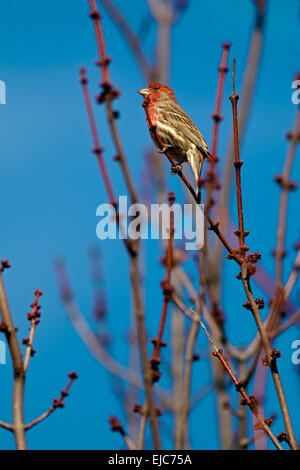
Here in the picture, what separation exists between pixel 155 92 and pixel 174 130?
0.51 m

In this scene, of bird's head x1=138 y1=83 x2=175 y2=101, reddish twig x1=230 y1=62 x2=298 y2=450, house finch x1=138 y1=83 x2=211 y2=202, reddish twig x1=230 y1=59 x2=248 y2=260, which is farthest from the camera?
bird's head x1=138 y1=83 x2=175 y2=101

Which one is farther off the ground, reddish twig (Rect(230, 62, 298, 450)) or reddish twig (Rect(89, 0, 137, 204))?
reddish twig (Rect(89, 0, 137, 204))

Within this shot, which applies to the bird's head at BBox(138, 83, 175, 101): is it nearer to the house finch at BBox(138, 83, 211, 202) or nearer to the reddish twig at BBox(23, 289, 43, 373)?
the house finch at BBox(138, 83, 211, 202)

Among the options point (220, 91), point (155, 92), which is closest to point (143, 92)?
point (155, 92)

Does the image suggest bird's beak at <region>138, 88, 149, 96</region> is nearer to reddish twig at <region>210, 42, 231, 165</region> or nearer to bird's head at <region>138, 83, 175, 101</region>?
bird's head at <region>138, 83, 175, 101</region>

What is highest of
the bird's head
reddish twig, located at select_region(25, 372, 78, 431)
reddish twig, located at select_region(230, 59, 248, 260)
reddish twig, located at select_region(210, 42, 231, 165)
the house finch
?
the bird's head

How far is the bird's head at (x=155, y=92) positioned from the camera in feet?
18.7

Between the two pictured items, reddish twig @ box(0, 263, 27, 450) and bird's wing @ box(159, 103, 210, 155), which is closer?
reddish twig @ box(0, 263, 27, 450)

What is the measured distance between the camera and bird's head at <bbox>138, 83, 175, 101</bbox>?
5.70 meters

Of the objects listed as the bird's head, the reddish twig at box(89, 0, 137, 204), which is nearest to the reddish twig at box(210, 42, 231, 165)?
the reddish twig at box(89, 0, 137, 204)

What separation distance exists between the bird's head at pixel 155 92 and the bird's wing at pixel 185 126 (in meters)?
0.11

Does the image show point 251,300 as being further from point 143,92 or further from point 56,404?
point 143,92

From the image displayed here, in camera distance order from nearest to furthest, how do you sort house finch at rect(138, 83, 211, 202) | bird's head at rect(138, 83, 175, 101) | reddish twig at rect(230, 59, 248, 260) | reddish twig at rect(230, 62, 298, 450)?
reddish twig at rect(230, 62, 298, 450) → reddish twig at rect(230, 59, 248, 260) → house finch at rect(138, 83, 211, 202) → bird's head at rect(138, 83, 175, 101)
